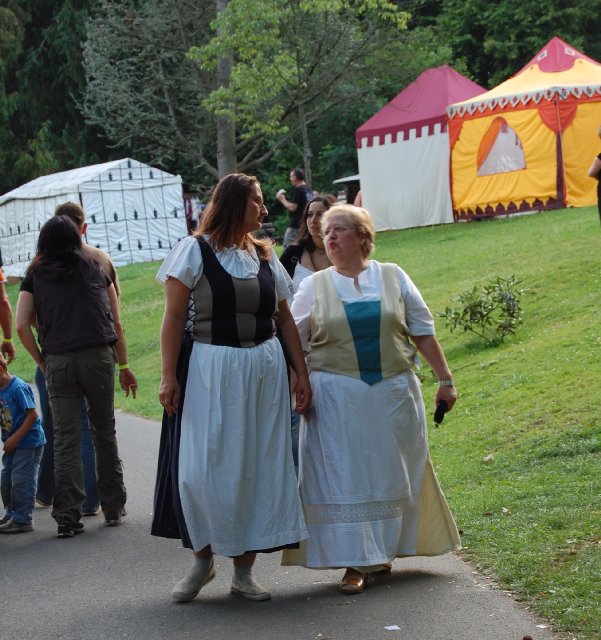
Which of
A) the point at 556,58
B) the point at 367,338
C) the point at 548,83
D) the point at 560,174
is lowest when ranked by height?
the point at 367,338

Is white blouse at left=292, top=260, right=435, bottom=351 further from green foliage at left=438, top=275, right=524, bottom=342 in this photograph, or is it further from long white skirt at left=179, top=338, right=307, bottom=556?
green foliage at left=438, top=275, right=524, bottom=342

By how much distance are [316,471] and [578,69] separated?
23.3 m

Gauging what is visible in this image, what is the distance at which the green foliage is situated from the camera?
1317 cm

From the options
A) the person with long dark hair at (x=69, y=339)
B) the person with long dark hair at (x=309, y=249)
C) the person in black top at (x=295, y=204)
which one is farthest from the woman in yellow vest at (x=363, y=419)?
the person in black top at (x=295, y=204)

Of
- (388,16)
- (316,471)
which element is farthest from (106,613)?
(388,16)

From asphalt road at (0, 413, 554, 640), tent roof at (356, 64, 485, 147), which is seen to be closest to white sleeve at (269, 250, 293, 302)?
asphalt road at (0, 413, 554, 640)

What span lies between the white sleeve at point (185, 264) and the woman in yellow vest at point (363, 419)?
2.06 feet

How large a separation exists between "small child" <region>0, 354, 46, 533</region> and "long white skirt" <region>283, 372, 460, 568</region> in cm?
248

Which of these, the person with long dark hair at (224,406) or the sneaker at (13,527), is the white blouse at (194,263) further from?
the sneaker at (13,527)

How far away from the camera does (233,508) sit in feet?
18.5

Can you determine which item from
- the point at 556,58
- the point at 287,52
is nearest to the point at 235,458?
the point at 287,52

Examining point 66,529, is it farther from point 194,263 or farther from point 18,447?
point 194,263

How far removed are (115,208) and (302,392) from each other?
32.0m

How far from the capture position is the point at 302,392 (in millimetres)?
5949
